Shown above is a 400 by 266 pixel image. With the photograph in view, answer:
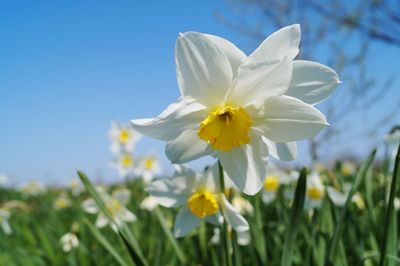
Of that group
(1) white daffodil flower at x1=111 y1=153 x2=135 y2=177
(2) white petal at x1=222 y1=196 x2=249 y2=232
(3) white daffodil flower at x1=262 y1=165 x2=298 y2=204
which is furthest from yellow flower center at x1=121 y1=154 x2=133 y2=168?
(2) white petal at x1=222 y1=196 x2=249 y2=232

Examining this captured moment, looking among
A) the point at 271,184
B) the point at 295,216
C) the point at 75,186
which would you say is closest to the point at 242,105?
the point at 295,216

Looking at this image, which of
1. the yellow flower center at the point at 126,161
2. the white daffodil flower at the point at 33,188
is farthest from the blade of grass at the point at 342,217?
the white daffodil flower at the point at 33,188

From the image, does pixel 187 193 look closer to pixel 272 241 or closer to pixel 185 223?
pixel 185 223

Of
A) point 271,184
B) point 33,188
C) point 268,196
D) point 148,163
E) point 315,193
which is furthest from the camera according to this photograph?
point 33,188

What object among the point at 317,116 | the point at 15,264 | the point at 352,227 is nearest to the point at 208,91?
the point at 317,116

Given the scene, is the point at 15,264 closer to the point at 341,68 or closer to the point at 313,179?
the point at 313,179

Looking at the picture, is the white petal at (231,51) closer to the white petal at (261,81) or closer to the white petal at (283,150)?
the white petal at (261,81)
